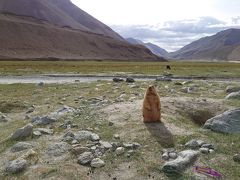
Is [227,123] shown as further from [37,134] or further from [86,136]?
[37,134]

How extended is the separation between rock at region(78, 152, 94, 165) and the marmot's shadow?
213cm

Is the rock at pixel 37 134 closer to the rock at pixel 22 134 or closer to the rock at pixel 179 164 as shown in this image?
the rock at pixel 22 134

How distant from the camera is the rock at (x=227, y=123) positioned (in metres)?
12.3

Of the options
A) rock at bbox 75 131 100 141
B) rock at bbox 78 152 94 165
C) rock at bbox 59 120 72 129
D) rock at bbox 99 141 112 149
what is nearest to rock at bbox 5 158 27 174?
rock at bbox 78 152 94 165

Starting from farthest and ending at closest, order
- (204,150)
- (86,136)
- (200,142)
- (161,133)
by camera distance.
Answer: (86,136) → (161,133) → (200,142) → (204,150)

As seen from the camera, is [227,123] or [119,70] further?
[119,70]

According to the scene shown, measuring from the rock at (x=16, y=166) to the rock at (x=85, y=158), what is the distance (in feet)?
5.01

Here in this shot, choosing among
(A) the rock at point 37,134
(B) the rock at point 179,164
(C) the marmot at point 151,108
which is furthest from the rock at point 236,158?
(A) the rock at point 37,134

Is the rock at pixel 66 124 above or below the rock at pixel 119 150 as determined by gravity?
above

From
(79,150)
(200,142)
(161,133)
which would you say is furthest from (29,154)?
(200,142)

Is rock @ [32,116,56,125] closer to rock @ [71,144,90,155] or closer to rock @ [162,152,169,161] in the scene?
rock @ [71,144,90,155]

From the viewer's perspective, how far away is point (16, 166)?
10.5 m

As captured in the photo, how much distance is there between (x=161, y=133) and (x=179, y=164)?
2.23 metres

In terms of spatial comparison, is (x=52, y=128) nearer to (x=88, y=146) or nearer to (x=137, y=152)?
(x=88, y=146)
